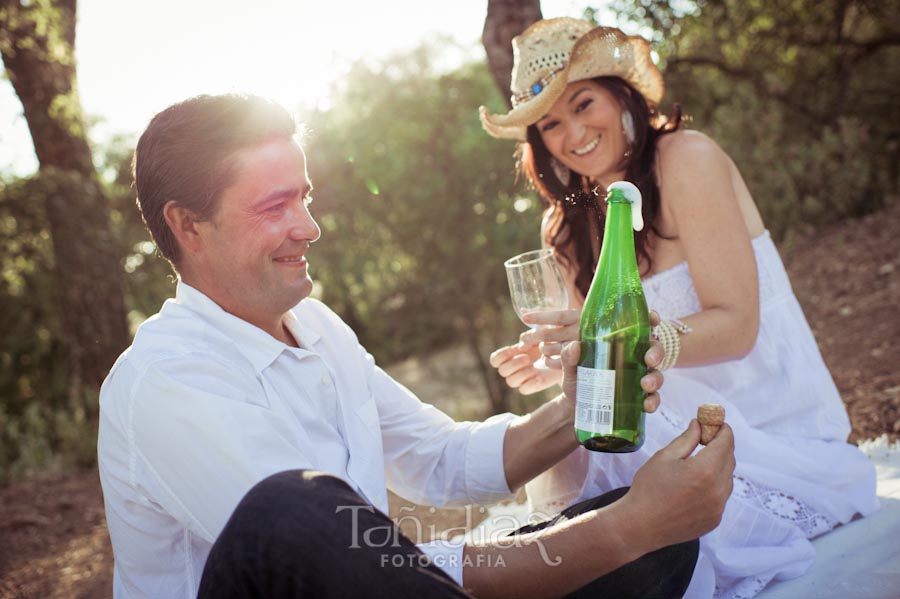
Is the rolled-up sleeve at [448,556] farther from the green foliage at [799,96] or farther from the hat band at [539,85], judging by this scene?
the green foliage at [799,96]

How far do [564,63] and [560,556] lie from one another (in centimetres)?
209

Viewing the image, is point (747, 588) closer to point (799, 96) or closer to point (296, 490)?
point (296, 490)

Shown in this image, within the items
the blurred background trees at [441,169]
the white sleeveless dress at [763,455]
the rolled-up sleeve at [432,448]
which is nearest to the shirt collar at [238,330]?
the rolled-up sleeve at [432,448]

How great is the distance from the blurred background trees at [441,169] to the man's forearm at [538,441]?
4.29 meters

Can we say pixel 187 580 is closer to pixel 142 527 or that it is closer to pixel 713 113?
pixel 142 527

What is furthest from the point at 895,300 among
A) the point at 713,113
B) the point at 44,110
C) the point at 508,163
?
the point at 44,110

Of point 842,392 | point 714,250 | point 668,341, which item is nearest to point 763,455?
point 668,341

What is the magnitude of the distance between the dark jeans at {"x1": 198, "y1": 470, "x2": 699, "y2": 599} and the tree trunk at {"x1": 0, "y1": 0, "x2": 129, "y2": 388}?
6.35 m

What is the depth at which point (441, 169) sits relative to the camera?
26.9 feet

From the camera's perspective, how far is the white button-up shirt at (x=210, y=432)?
1.86m

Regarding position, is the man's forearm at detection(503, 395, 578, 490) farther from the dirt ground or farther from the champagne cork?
the dirt ground

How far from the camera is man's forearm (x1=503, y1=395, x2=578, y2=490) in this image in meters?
2.49

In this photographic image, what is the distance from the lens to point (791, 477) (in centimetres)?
255

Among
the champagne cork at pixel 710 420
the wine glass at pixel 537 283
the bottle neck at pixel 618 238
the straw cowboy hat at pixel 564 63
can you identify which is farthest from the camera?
the straw cowboy hat at pixel 564 63
